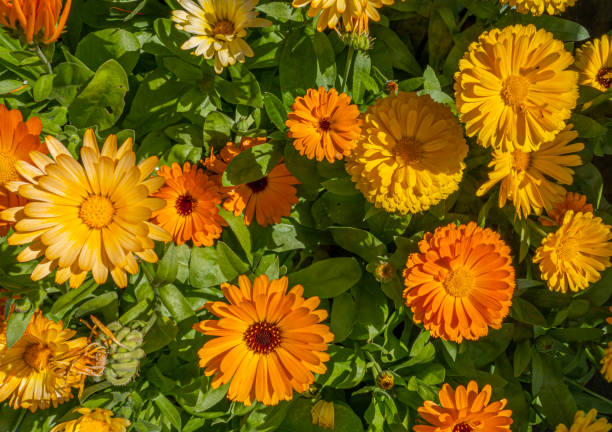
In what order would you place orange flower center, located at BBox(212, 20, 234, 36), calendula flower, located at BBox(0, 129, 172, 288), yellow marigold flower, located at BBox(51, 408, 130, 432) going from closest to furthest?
1. calendula flower, located at BBox(0, 129, 172, 288)
2. yellow marigold flower, located at BBox(51, 408, 130, 432)
3. orange flower center, located at BBox(212, 20, 234, 36)

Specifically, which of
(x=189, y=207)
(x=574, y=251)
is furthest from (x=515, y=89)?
(x=189, y=207)

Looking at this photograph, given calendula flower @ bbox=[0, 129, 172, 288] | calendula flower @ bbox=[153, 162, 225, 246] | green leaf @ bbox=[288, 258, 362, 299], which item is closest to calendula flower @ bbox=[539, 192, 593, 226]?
green leaf @ bbox=[288, 258, 362, 299]

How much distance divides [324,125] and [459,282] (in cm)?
63

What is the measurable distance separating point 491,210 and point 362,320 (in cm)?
65

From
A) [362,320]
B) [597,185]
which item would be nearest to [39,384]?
[362,320]

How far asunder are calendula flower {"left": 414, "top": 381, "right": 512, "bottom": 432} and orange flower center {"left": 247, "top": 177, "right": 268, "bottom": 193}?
0.89 metres

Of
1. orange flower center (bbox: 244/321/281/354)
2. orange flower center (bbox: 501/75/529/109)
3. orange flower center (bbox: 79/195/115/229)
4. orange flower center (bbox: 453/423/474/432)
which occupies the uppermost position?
orange flower center (bbox: 501/75/529/109)

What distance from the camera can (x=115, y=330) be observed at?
1338 mm

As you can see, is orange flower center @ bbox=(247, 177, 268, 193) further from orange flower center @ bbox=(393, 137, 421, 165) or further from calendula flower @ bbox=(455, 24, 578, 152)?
calendula flower @ bbox=(455, 24, 578, 152)

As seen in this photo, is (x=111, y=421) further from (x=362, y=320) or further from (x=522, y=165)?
(x=522, y=165)

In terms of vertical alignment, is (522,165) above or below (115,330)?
above

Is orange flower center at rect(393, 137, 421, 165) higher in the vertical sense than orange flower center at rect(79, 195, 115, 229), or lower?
higher

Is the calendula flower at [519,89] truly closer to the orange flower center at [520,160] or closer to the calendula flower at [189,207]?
the orange flower center at [520,160]

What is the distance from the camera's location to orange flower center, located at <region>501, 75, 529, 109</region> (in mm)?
1228
